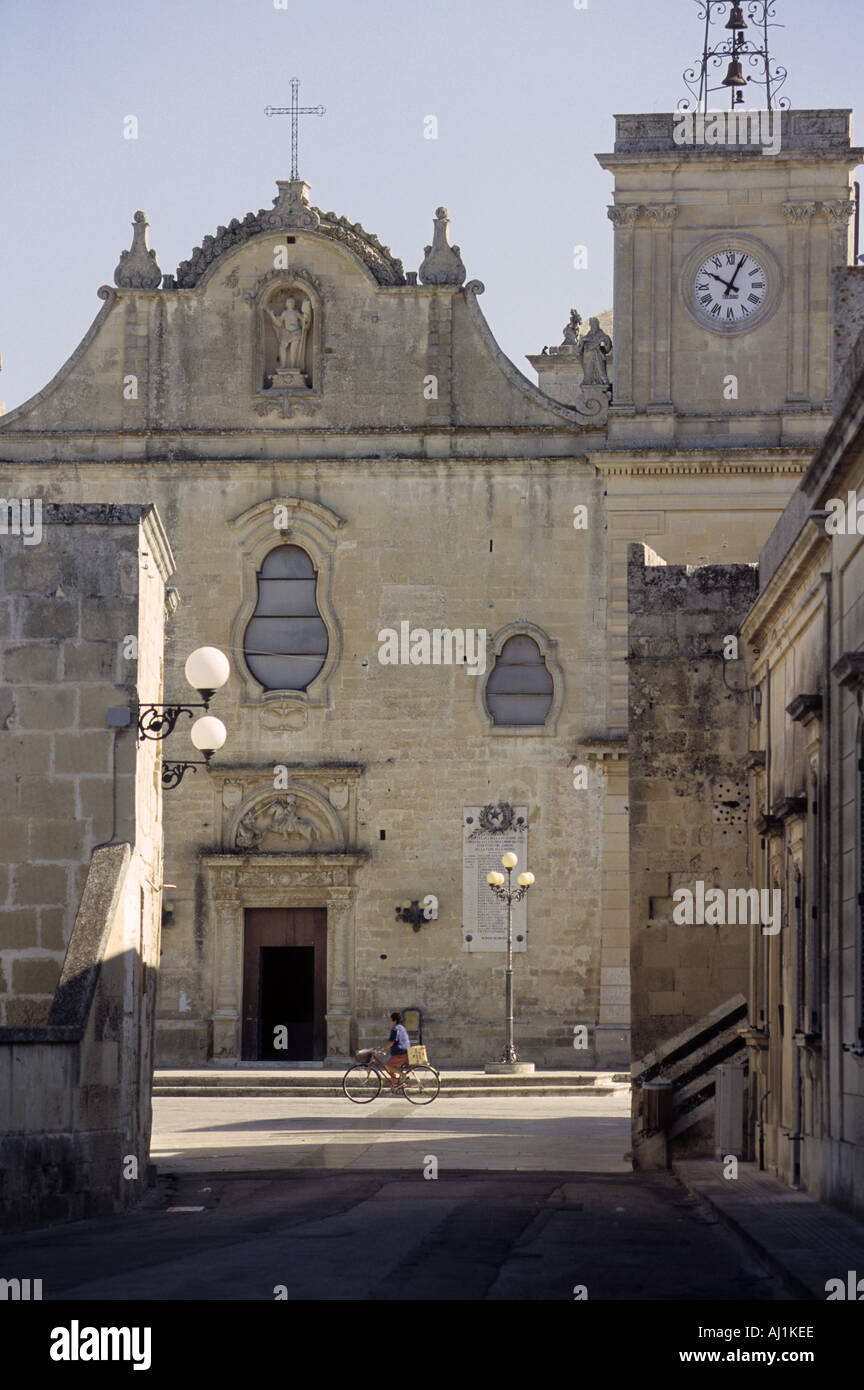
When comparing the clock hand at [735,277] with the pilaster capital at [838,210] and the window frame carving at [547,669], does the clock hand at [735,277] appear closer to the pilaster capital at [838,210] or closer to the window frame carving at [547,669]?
the pilaster capital at [838,210]

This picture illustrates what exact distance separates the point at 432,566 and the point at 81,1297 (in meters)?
23.8

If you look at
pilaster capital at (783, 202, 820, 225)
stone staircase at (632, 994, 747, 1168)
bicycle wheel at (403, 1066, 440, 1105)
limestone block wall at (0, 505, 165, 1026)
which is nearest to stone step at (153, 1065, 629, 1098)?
bicycle wheel at (403, 1066, 440, 1105)

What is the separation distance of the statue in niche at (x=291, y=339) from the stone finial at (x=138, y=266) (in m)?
1.77

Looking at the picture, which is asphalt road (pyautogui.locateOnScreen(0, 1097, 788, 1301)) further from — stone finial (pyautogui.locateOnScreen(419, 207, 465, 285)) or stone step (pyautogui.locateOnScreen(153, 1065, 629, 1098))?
stone finial (pyautogui.locateOnScreen(419, 207, 465, 285))

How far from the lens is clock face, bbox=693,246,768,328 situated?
107 ft

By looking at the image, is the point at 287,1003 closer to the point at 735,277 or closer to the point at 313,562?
the point at 313,562

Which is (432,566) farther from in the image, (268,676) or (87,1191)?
(87,1191)

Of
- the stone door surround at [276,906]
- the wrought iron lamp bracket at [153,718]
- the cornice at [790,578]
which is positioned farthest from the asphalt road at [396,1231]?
the stone door surround at [276,906]

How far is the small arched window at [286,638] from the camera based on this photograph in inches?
1293

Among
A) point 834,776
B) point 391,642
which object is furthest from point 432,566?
point 834,776

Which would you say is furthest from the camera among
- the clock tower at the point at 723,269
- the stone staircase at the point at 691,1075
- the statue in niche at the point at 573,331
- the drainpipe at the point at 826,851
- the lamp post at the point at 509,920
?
the statue in niche at the point at 573,331

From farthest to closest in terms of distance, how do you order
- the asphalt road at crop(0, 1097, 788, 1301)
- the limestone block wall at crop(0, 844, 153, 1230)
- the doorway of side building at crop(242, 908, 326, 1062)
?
the doorway of side building at crop(242, 908, 326, 1062)
the limestone block wall at crop(0, 844, 153, 1230)
the asphalt road at crop(0, 1097, 788, 1301)

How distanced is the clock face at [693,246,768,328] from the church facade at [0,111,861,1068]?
6 centimetres

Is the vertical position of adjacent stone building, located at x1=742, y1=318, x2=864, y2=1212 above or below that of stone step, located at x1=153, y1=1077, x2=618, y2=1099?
above
